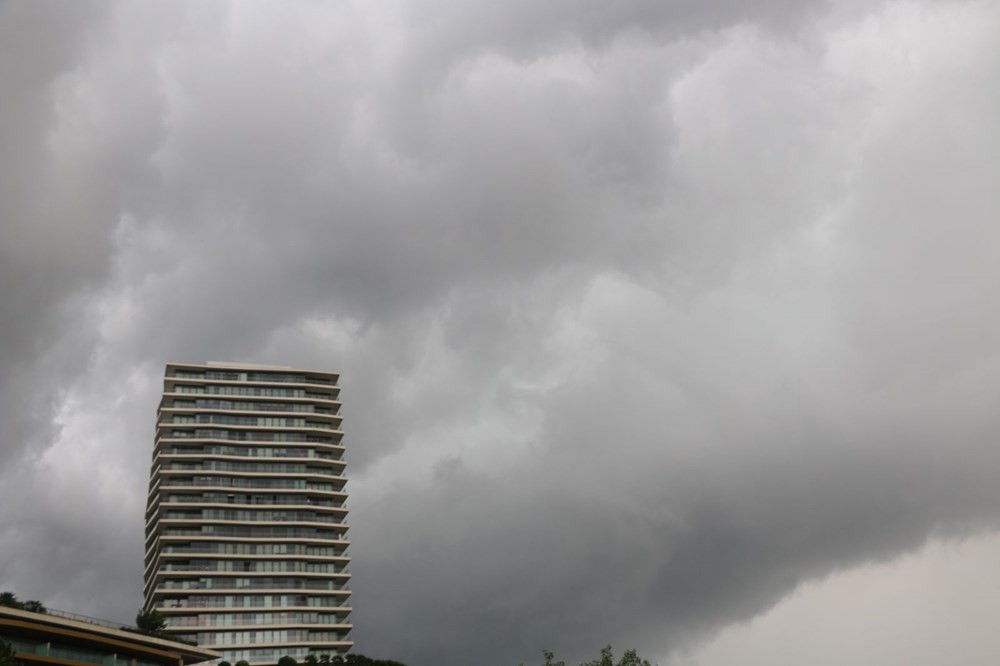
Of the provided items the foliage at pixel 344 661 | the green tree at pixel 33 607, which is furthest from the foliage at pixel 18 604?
the foliage at pixel 344 661

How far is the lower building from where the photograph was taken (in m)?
91.8

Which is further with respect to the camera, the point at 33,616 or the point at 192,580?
the point at 192,580

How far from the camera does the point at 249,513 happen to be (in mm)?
158625

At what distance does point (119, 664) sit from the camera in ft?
341

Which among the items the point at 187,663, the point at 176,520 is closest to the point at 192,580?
the point at 176,520

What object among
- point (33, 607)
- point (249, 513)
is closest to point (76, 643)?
point (33, 607)

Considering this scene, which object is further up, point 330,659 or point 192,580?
point 192,580

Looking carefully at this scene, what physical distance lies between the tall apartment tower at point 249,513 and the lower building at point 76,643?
3463cm

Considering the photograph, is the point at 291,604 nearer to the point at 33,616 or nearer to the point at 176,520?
the point at 176,520

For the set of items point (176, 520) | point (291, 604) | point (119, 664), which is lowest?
point (119, 664)

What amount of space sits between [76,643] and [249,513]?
6025 centimetres

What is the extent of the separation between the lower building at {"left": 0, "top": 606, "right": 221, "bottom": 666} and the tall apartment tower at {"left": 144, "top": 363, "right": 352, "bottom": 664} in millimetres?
34628

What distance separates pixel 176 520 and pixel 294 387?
2896 cm

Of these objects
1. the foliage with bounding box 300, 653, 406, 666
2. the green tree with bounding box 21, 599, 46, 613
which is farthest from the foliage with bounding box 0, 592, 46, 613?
the foliage with bounding box 300, 653, 406, 666
